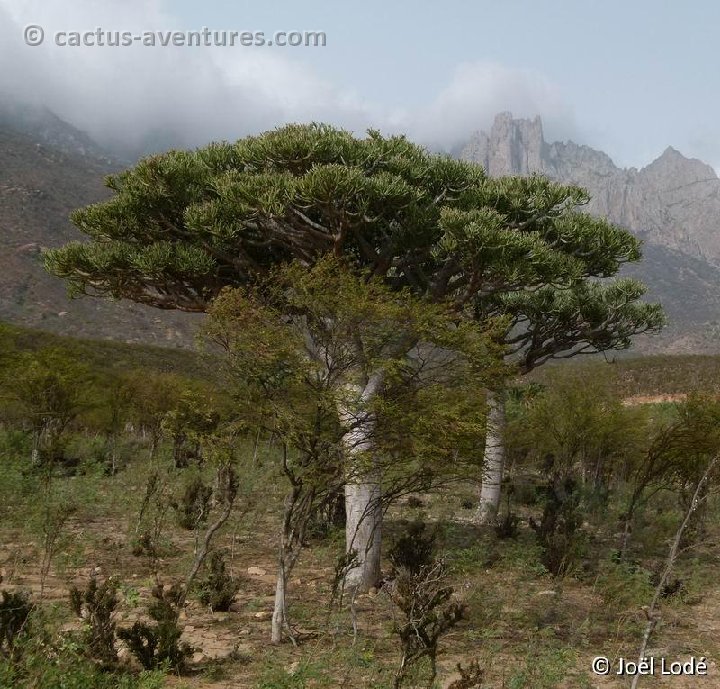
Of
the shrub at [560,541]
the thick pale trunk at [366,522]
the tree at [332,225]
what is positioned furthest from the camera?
the shrub at [560,541]

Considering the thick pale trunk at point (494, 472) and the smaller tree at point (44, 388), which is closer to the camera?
the thick pale trunk at point (494, 472)

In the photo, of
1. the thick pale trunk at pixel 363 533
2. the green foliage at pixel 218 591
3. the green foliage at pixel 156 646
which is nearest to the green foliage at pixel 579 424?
the thick pale trunk at pixel 363 533

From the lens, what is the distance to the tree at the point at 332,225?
841 centimetres

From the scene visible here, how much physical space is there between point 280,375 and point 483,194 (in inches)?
193

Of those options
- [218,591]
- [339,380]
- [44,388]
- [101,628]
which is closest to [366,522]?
[218,591]

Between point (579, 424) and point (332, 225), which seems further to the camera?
point (579, 424)

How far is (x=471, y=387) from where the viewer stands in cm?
718

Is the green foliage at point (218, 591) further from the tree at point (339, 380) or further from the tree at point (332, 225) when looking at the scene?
the tree at point (332, 225)

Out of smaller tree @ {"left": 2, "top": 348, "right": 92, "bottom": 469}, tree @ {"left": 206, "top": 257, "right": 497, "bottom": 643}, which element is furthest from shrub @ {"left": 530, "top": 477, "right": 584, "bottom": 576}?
smaller tree @ {"left": 2, "top": 348, "right": 92, "bottom": 469}

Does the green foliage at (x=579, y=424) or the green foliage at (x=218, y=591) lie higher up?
the green foliage at (x=579, y=424)

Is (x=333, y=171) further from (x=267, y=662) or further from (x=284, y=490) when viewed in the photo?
(x=284, y=490)

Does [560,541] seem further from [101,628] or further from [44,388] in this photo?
[44,388]

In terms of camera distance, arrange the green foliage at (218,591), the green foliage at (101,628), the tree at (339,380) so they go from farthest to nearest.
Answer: the green foliage at (218,591), the tree at (339,380), the green foliage at (101,628)

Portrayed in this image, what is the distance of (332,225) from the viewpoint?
893cm
